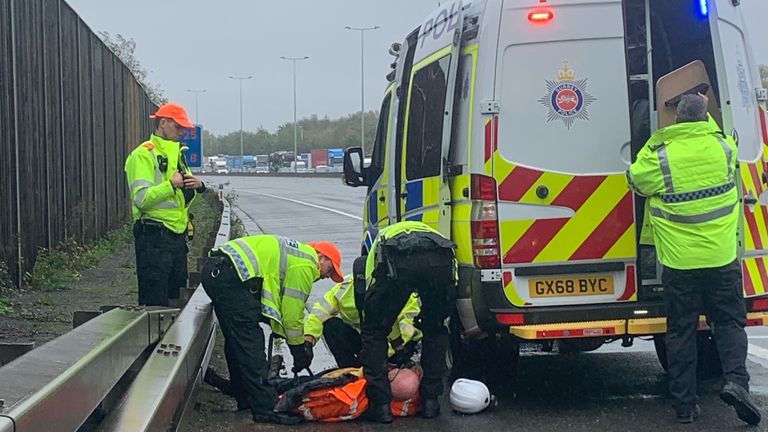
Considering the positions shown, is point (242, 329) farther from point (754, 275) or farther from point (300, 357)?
point (754, 275)

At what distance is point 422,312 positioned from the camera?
6121 mm

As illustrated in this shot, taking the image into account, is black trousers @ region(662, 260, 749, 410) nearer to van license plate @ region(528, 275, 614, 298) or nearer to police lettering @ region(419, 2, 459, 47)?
van license plate @ region(528, 275, 614, 298)

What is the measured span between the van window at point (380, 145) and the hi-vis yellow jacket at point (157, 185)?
2.13 m

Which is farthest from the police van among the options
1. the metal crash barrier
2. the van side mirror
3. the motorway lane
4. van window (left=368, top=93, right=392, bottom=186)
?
the van side mirror

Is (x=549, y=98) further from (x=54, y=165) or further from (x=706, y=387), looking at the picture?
(x=54, y=165)

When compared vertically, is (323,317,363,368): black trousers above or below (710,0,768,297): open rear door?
below

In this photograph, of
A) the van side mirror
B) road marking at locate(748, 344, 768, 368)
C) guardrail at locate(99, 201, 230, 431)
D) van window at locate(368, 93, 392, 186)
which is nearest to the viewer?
guardrail at locate(99, 201, 230, 431)

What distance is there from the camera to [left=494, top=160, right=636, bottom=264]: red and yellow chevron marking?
236 inches

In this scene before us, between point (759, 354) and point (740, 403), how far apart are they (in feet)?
8.78

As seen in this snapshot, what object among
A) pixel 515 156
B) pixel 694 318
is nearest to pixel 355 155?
pixel 515 156

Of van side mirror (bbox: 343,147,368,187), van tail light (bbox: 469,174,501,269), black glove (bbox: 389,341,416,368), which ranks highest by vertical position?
van side mirror (bbox: 343,147,368,187)

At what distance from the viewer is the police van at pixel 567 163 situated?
5996 millimetres

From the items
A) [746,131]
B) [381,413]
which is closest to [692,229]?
[746,131]

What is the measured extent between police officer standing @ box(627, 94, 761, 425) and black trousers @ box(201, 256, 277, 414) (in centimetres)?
229
